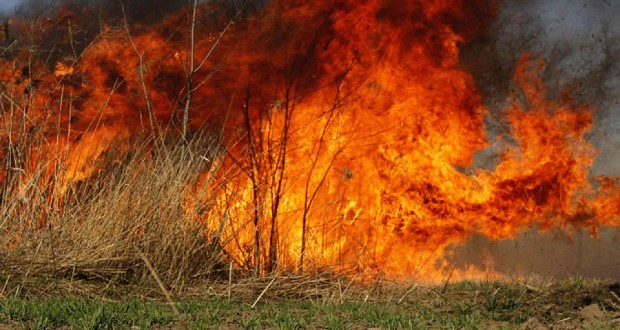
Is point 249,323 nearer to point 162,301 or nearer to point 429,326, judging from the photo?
point 429,326

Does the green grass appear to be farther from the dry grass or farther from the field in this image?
the dry grass

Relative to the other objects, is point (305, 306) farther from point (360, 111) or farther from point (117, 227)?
point (360, 111)

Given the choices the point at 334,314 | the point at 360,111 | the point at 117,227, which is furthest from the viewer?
the point at 360,111

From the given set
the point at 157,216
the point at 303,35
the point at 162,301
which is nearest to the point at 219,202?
the point at 157,216

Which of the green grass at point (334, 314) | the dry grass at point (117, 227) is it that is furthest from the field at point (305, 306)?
the dry grass at point (117, 227)

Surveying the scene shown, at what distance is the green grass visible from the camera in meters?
4.27

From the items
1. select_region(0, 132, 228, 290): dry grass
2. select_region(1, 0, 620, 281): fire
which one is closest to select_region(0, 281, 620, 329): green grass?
select_region(0, 132, 228, 290): dry grass

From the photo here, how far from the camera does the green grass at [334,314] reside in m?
4.27

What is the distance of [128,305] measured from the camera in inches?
197

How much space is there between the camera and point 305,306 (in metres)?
5.45

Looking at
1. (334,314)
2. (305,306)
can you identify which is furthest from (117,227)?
(334,314)

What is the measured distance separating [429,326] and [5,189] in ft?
13.2

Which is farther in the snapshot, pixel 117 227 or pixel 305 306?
pixel 117 227

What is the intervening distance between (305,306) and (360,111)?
3794mm
